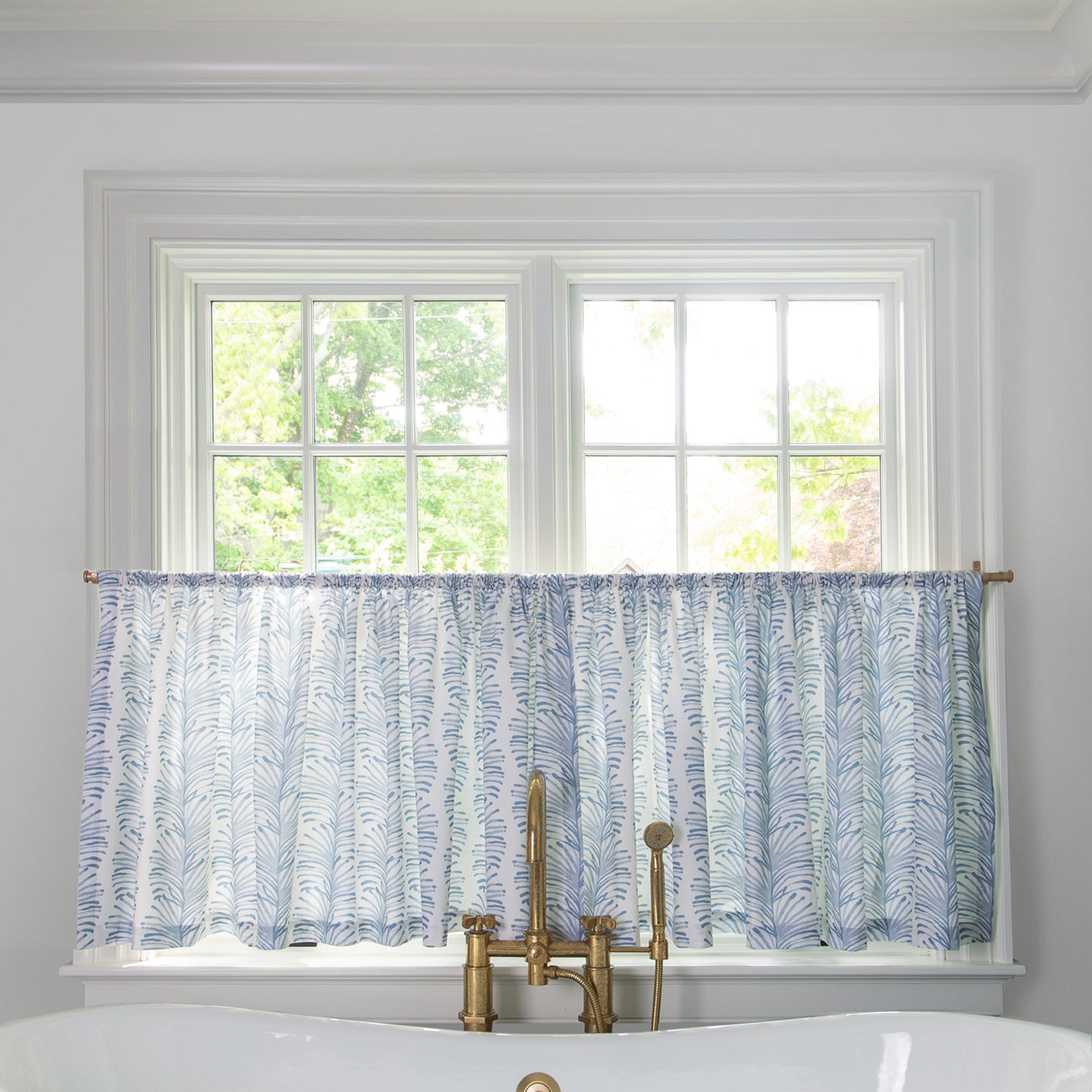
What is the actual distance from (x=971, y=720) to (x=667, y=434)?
0.87m

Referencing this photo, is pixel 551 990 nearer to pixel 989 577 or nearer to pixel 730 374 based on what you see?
pixel 989 577

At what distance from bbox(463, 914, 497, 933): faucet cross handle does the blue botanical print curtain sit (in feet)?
0.08

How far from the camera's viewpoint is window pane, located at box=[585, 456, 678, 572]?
1891 mm

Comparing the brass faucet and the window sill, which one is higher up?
the brass faucet

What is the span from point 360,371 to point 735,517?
0.90m

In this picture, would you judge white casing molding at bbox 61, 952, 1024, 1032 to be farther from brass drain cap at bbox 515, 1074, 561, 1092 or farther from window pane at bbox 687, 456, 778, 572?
window pane at bbox 687, 456, 778, 572

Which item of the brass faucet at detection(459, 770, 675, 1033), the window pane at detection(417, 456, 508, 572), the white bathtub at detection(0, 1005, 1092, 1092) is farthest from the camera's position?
the window pane at detection(417, 456, 508, 572)

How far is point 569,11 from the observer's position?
5.60 ft

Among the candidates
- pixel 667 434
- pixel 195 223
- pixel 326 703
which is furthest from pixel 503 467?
pixel 195 223

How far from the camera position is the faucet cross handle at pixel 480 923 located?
1615 millimetres

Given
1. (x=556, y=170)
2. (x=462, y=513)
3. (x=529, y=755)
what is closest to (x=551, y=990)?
(x=529, y=755)

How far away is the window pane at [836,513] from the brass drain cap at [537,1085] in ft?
3.71

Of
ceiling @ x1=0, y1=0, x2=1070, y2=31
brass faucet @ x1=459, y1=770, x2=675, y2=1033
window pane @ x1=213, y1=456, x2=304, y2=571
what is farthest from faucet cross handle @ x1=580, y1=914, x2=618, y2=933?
ceiling @ x1=0, y1=0, x2=1070, y2=31

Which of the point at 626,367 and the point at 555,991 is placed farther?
A: the point at 626,367
